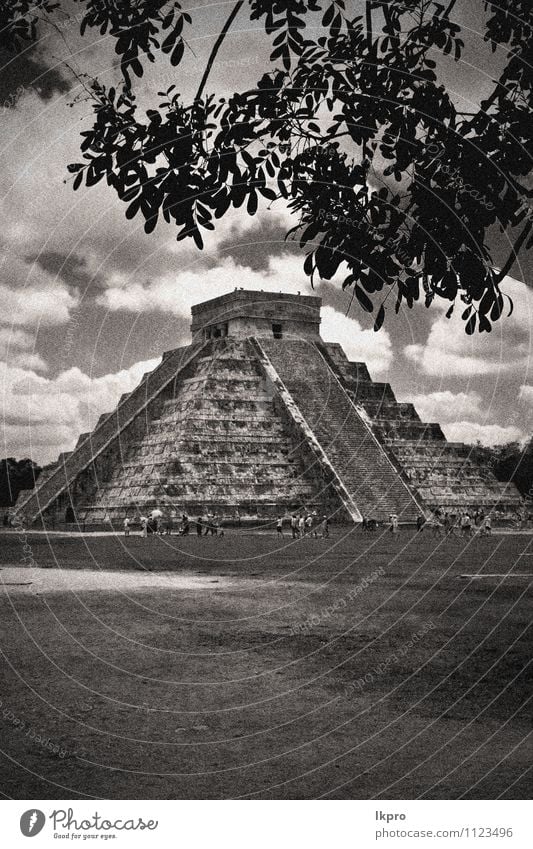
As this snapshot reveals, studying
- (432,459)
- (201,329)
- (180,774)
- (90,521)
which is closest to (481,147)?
(180,774)

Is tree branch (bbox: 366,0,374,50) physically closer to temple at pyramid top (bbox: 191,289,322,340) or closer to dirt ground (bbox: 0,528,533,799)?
dirt ground (bbox: 0,528,533,799)

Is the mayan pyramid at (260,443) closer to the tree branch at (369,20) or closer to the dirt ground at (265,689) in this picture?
the dirt ground at (265,689)

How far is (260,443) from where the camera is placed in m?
33.6

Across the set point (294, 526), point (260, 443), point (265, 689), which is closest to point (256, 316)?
point (260, 443)

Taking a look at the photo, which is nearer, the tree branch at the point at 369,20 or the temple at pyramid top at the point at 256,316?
the tree branch at the point at 369,20

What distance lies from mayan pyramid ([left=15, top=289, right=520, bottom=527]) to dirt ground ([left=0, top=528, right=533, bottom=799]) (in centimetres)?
1873

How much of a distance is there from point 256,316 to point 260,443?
7.87 metres

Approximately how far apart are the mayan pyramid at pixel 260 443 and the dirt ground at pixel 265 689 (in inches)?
737

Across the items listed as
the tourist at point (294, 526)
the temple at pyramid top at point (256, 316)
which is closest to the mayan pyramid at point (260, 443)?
the temple at pyramid top at point (256, 316)

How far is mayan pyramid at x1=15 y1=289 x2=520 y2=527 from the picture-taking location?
31422 mm

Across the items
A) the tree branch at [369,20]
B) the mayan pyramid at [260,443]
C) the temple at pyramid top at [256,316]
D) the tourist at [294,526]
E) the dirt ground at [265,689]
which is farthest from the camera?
the temple at pyramid top at [256,316]

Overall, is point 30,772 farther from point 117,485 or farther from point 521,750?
point 117,485

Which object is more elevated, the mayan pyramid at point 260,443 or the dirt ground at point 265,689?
the mayan pyramid at point 260,443

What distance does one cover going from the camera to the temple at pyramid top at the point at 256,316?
3884 centimetres
